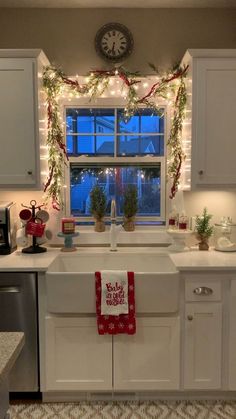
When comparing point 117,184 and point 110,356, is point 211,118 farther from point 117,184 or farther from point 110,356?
point 110,356

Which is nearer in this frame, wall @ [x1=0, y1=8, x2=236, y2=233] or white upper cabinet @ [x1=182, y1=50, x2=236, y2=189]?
white upper cabinet @ [x1=182, y1=50, x2=236, y2=189]

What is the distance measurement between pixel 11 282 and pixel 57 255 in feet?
1.49

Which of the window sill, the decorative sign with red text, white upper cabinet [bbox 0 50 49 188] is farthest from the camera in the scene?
the window sill

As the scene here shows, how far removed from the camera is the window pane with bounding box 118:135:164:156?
3047 mm

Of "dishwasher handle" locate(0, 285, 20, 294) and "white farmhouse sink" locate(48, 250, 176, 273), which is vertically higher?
"white farmhouse sink" locate(48, 250, 176, 273)

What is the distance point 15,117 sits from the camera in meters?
2.56

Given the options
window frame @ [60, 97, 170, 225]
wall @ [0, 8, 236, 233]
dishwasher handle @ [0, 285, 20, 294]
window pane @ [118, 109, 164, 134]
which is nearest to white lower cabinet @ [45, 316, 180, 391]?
dishwasher handle @ [0, 285, 20, 294]

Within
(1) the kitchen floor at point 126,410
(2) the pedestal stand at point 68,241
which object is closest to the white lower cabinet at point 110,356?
(1) the kitchen floor at point 126,410

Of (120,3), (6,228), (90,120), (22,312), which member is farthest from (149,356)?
(120,3)

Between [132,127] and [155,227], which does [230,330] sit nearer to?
[155,227]

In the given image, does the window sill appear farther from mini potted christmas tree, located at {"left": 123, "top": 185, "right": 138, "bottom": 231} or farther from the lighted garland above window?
the lighted garland above window

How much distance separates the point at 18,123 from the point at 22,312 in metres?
1.27

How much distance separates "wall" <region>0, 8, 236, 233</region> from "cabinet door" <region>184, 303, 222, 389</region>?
1.85 metres

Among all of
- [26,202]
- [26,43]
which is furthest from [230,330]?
[26,43]
